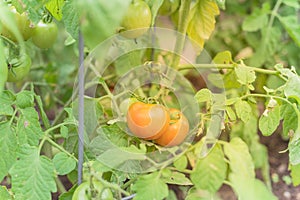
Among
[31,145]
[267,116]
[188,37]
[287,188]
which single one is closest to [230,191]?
[287,188]

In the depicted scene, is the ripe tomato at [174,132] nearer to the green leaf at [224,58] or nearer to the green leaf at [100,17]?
the green leaf at [224,58]

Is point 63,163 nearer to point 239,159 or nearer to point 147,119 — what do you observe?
point 147,119

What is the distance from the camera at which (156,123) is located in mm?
956

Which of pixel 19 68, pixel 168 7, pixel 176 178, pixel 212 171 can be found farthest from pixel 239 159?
pixel 168 7

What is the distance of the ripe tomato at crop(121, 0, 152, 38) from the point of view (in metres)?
0.94

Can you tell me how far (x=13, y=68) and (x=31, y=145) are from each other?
6.9 inches

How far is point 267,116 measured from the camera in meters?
1.01

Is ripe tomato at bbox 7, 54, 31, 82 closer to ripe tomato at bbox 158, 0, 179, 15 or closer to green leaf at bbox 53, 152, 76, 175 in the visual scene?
green leaf at bbox 53, 152, 76, 175

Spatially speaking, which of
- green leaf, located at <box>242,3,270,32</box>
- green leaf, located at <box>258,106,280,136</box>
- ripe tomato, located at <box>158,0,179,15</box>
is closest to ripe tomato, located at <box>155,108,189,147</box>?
green leaf, located at <box>258,106,280,136</box>

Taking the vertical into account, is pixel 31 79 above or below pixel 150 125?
above

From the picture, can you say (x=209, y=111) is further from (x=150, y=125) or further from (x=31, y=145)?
(x=31, y=145)

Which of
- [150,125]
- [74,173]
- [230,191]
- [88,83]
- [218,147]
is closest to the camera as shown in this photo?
[218,147]

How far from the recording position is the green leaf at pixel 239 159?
71 cm

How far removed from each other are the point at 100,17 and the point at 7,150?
53 cm
